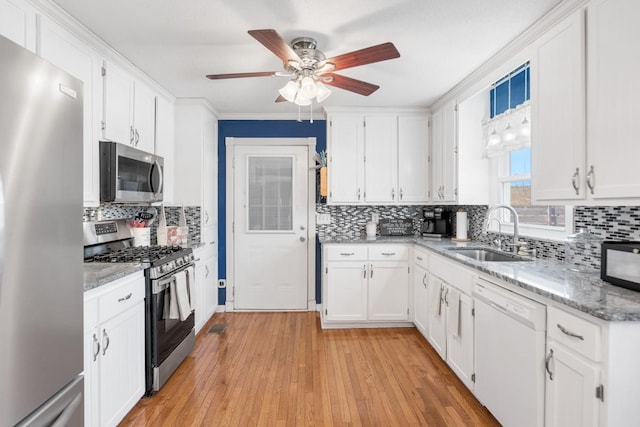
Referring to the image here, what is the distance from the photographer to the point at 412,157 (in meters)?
3.96

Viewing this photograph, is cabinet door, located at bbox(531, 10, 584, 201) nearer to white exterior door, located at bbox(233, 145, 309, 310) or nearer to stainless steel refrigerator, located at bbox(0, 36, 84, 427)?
stainless steel refrigerator, located at bbox(0, 36, 84, 427)

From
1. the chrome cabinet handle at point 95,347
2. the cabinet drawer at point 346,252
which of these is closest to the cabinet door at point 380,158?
the cabinet drawer at point 346,252

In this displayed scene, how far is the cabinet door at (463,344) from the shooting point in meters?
2.32

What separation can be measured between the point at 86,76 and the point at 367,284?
2.91 metres

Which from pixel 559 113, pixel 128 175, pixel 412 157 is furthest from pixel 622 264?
pixel 128 175

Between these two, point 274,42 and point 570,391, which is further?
point 274,42

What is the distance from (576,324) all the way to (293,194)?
10.6ft

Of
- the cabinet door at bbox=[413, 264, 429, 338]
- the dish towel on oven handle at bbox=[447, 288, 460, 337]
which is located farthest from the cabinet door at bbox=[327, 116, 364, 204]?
the dish towel on oven handle at bbox=[447, 288, 460, 337]

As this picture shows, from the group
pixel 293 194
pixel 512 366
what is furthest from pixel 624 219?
pixel 293 194

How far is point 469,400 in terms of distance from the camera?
2.31 m

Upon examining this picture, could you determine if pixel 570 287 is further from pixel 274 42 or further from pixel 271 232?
pixel 271 232

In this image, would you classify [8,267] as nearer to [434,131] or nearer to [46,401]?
[46,401]

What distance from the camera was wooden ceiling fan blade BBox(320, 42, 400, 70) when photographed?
1.83 meters

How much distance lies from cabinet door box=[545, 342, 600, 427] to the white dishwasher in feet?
0.19
